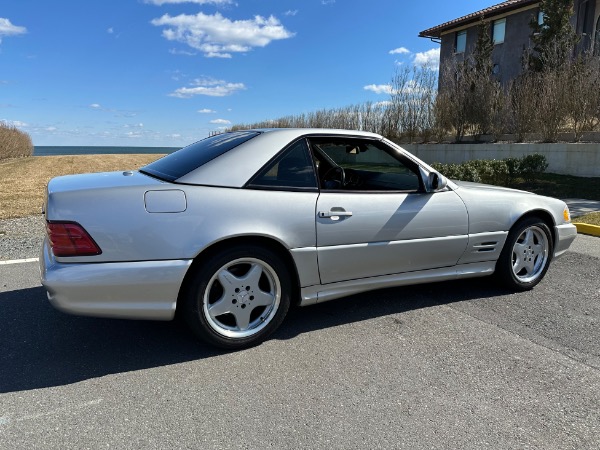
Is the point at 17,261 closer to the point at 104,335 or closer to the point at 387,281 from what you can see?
the point at 104,335

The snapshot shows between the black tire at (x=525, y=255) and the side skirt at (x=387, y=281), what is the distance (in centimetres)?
16

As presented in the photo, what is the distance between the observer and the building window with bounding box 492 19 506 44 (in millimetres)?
26420

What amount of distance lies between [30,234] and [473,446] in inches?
290

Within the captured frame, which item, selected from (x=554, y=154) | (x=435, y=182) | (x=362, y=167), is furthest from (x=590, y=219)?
(x=554, y=154)

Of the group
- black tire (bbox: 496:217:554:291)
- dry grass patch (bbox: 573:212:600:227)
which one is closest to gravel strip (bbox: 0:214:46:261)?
black tire (bbox: 496:217:554:291)

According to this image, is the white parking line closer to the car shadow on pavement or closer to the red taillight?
the car shadow on pavement

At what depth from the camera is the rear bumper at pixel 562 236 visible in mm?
4547

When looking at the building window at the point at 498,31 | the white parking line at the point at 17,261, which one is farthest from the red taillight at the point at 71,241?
the building window at the point at 498,31

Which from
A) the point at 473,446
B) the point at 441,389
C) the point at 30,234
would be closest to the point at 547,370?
the point at 441,389

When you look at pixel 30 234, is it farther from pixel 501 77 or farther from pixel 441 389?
pixel 501 77

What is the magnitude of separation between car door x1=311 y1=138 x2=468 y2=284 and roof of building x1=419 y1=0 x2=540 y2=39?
2491 centimetres

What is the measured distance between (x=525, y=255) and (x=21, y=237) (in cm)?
707

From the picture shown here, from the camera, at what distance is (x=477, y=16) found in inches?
1053

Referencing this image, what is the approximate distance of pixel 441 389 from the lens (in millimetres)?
2725
